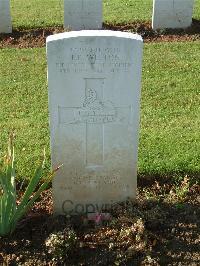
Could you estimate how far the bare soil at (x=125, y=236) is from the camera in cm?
380

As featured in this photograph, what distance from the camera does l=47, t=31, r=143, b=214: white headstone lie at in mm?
3764

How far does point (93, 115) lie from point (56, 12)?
796cm

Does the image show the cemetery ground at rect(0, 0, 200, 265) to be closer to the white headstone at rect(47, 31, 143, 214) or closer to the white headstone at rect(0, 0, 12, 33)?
the white headstone at rect(47, 31, 143, 214)

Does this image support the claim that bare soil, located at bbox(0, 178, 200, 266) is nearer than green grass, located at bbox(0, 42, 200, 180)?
Yes

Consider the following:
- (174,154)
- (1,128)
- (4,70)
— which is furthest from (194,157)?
(4,70)

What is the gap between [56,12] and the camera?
11469mm

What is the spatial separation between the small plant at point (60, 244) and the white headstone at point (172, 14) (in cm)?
708

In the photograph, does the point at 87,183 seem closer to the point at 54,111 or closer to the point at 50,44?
the point at 54,111

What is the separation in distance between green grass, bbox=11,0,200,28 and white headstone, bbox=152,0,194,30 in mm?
657

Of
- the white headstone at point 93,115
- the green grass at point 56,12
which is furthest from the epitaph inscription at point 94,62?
the green grass at point 56,12

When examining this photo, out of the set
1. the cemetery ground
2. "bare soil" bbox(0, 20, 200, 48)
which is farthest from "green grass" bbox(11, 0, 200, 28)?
the cemetery ground

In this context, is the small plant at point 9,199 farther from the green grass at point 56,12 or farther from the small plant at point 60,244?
the green grass at point 56,12

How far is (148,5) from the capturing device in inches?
474

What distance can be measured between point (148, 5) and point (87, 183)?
862cm
